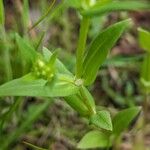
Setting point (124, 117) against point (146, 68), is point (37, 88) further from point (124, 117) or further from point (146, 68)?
point (146, 68)

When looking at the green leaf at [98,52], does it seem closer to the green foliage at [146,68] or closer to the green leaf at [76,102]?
the green leaf at [76,102]

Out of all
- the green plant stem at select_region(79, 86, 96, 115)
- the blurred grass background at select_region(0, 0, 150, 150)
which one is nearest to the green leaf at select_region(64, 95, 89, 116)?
the green plant stem at select_region(79, 86, 96, 115)

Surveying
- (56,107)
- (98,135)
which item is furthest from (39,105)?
(98,135)

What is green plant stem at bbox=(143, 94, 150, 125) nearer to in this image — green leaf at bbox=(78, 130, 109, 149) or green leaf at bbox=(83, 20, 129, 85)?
green leaf at bbox=(78, 130, 109, 149)

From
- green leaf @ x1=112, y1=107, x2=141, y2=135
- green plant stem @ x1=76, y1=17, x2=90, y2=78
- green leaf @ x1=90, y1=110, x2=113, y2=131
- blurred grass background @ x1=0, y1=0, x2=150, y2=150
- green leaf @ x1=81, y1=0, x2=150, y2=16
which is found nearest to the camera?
green leaf @ x1=81, y1=0, x2=150, y2=16

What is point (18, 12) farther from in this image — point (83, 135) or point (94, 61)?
point (94, 61)

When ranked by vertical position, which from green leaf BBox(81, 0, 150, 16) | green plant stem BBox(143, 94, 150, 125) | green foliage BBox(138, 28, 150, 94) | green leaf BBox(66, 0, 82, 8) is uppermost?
green leaf BBox(66, 0, 82, 8)
